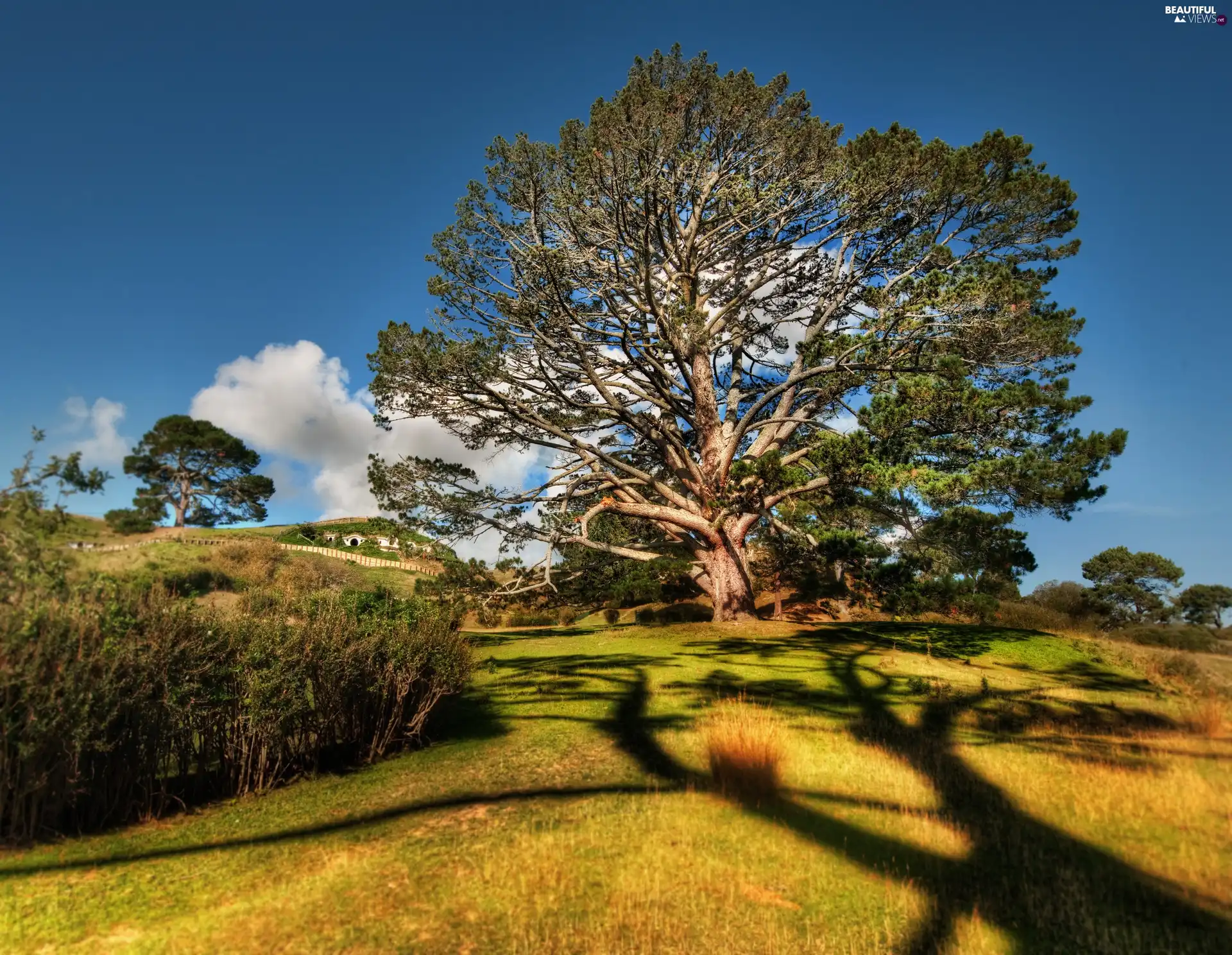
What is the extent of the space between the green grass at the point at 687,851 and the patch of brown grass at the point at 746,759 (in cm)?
17

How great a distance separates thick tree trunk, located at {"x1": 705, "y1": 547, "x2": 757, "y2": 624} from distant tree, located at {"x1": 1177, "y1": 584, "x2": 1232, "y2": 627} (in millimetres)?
29564

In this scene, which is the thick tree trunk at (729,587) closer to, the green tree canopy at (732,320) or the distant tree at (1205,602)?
the green tree canopy at (732,320)

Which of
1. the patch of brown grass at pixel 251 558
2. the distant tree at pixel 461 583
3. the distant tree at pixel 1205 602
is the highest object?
the patch of brown grass at pixel 251 558

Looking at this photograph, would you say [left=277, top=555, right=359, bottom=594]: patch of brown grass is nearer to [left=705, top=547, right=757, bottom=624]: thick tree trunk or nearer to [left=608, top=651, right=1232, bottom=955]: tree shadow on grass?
[left=705, top=547, right=757, bottom=624]: thick tree trunk

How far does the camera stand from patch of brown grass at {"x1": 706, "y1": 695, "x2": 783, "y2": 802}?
6203 mm

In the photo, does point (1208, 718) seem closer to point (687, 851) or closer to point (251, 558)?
point (687, 851)

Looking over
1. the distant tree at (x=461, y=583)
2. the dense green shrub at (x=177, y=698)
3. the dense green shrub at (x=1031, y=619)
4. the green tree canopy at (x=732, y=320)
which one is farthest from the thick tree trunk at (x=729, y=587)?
the dense green shrub at (x=177, y=698)

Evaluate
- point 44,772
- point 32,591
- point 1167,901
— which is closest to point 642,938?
point 1167,901

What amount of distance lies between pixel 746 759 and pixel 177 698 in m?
5.26

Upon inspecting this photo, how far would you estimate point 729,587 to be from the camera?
18625 mm

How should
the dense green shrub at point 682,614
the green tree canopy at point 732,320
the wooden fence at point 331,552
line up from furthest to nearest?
1. the wooden fence at point 331,552
2. the dense green shrub at point 682,614
3. the green tree canopy at point 732,320

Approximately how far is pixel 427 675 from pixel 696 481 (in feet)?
39.7

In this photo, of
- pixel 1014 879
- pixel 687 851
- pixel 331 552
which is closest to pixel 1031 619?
pixel 1014 879

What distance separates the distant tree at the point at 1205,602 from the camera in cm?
3372
